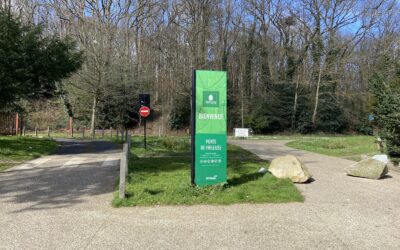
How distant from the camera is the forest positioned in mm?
37781

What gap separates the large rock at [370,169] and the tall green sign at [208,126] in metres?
4.71

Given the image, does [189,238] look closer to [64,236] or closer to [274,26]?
[64,236]

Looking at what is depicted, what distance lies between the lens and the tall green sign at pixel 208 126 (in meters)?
8.17

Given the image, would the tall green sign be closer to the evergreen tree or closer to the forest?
the evergreen tree

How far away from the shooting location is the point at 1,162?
1316cm

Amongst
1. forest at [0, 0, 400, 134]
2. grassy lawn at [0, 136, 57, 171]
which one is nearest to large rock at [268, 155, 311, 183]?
A: grassy lawn at [0, 136, 57, 171]

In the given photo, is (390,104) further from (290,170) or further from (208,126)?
(208,126)

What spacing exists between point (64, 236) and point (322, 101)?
41697 millimetres

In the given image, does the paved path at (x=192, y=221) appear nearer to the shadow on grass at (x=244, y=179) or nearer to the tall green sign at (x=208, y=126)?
the tall green sign at (x=208, y=126)

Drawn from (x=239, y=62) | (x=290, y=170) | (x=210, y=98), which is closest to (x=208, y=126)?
(x=210, y=98)

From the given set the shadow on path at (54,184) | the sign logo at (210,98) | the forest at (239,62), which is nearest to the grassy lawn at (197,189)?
the shadow on path at (54,184)

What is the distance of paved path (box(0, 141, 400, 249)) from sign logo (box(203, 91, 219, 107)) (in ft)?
7.21

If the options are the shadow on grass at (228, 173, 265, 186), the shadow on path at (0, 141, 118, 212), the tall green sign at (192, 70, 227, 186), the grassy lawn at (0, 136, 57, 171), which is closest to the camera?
the shadow on path at (0, 141, 118, 212)

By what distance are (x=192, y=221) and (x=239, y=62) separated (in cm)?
3963
